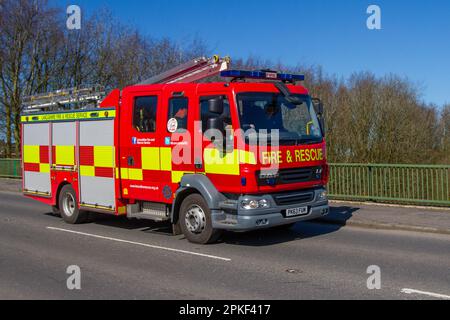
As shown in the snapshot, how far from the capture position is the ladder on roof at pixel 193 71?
9961mm

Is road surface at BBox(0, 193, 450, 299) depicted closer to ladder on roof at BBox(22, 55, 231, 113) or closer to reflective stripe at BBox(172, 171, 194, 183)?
reflective stripe at BBox(172, 171, 194, 183)

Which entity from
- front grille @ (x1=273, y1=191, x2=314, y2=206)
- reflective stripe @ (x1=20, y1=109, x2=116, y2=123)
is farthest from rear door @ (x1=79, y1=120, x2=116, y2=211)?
front grille @ (x1=273, y1=191, x2=314, y2=206)

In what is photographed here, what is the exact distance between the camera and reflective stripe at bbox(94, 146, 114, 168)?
407 inches

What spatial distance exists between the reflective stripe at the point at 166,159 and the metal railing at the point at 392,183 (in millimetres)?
6779

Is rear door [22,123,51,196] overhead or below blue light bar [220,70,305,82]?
below

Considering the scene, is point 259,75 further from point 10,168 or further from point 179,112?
point 10,168

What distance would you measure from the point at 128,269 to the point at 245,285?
188 centimetres

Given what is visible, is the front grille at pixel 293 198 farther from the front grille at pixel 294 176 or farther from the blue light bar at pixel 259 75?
the blue light bar at pixel 259 75

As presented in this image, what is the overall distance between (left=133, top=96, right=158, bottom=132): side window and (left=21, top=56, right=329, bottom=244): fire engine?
0.02 meters

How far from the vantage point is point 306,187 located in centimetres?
898

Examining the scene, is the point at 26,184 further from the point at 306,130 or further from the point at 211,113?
the point at 306,130

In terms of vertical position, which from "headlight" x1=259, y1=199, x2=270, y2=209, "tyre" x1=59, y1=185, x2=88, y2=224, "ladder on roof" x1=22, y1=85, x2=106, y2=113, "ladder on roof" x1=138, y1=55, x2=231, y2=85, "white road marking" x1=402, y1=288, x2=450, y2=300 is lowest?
"white road marking" x1=402, y1=288, x2=450, y2=300

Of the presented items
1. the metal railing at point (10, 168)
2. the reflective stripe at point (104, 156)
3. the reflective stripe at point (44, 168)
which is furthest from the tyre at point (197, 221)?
the metal railing at point (10, 168)
